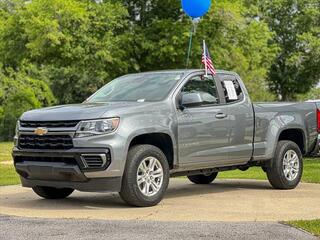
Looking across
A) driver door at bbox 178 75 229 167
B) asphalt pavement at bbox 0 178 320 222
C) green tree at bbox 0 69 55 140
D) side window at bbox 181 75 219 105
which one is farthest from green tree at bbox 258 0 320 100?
driver door at bbox 178 75 229 167

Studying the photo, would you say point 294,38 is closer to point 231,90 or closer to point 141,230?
point 231,90

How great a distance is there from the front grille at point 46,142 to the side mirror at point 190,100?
5.94 feet

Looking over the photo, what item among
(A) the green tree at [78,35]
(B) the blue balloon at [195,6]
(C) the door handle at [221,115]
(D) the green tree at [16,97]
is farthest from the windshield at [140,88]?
(D) the green tree at [16,97]

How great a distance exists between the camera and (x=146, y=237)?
6.54m

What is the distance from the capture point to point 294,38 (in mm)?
44094

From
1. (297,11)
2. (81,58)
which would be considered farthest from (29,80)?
(297,11)

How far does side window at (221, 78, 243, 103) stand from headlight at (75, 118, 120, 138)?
8.03 ft

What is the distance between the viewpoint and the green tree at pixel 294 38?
142 ft

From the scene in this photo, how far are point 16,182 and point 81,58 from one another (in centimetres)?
1815

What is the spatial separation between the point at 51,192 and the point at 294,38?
36.5 metres

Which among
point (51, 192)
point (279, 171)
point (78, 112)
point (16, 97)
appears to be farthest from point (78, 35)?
point (78, 112)

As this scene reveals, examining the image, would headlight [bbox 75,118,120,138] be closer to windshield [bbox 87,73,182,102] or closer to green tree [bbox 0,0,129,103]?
windshield [bbox 87,73,182,102]

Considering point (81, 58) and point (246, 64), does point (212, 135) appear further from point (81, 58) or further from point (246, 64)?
point (246, 64)

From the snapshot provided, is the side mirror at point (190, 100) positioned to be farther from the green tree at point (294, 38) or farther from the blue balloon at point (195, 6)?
the green tree at point (294, 38)
